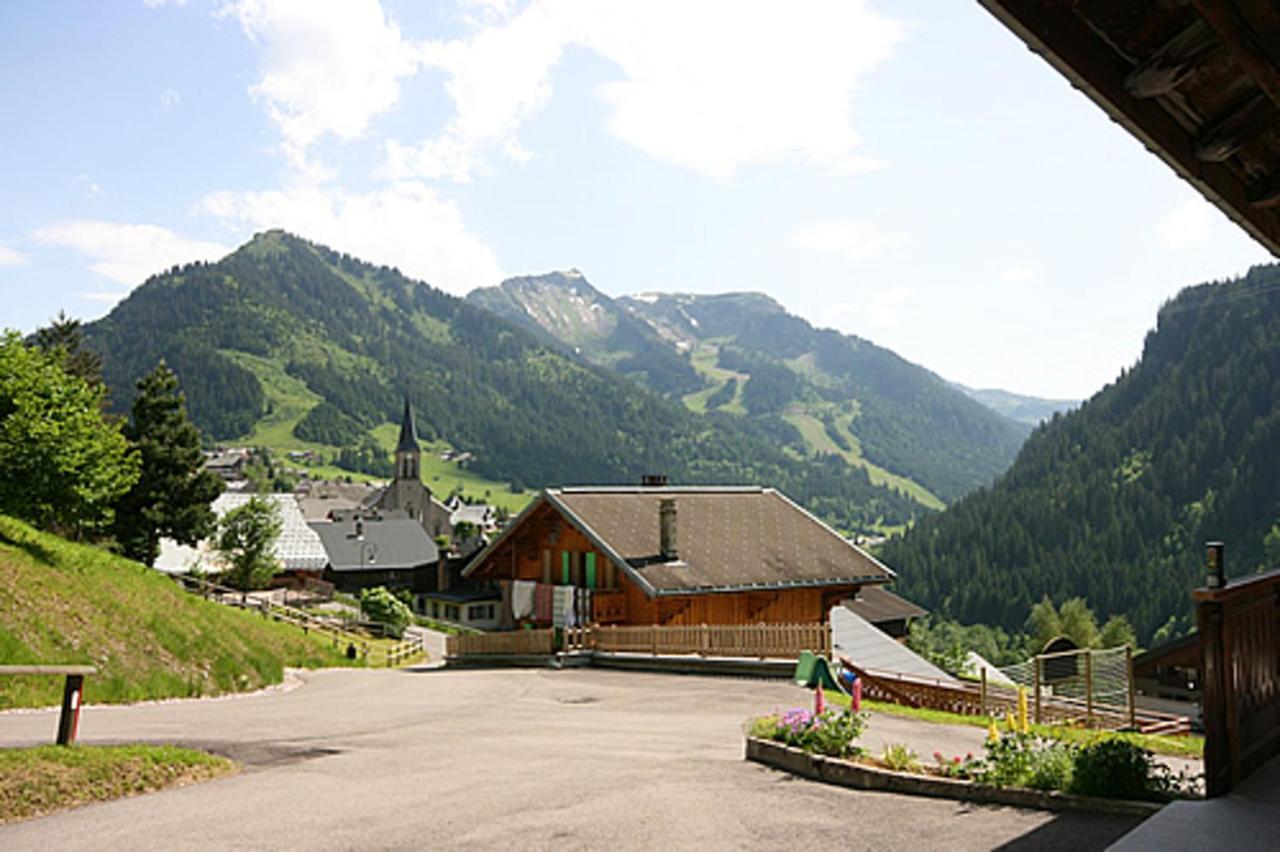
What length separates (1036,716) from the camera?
17.3 m

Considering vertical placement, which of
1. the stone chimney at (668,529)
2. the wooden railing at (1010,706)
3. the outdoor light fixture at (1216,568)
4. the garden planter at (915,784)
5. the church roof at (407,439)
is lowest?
the wooden railing at (1010,706)

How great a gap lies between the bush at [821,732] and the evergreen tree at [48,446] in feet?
67.9

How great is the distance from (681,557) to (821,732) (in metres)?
20.2

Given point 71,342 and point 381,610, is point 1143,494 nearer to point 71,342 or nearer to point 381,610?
point 381,610

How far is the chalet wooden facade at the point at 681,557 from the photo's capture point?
29703 millimetres

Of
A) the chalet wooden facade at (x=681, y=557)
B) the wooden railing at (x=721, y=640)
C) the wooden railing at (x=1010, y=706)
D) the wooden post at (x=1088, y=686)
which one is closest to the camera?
the wooden post at (x=1088, y=686)

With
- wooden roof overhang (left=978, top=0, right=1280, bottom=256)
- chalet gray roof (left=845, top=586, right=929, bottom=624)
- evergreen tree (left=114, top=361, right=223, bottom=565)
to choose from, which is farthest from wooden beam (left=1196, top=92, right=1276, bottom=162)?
evergreen tree (left=114, top=361, right=223, bottom=565)

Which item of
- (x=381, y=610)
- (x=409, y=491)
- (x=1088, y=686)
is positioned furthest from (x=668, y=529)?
(x=409, y=491)

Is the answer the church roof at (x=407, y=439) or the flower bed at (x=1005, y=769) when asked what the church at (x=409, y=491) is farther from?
the flower bed at (x=1005, y=769)

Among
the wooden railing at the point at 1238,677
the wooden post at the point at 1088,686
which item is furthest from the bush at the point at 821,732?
the wooden post at the point at 1088,686

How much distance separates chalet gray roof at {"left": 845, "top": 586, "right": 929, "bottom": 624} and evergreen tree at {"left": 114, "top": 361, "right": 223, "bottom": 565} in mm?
33594

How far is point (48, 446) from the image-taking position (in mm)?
23922

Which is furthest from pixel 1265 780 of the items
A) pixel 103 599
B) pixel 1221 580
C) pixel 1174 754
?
pixel 103 599

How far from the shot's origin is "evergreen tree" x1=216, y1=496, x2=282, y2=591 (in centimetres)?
5497
